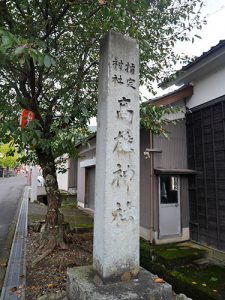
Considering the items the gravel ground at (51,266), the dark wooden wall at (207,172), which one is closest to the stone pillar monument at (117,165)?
the gravel ground at (51,266)

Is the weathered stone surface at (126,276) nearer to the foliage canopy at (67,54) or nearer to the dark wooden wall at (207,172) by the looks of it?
the foliage canopy at (67,54)

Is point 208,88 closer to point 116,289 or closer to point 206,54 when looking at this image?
point 206,54

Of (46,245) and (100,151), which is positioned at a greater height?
(100,151)

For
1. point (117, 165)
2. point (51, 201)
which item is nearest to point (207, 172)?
point (51, 201)

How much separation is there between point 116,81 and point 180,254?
6203mm

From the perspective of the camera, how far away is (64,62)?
7.74 meters

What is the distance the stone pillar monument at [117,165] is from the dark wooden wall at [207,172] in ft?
17.9

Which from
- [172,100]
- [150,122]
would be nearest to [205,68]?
[172,100]

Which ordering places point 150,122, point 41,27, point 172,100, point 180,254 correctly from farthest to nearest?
point 172,100, point 180,254, point 150,122, point 41,27

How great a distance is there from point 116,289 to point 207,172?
6614 mm

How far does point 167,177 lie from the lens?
10172 mm

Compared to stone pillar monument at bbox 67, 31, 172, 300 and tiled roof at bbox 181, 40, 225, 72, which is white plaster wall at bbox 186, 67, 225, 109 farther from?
stone pillar monument at bbox 67, 31, 172, 300

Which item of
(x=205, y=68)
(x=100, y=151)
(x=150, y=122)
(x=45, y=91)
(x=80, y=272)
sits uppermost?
(x=205, y=68)

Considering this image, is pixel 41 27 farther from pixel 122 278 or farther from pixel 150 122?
pixel 122 278
